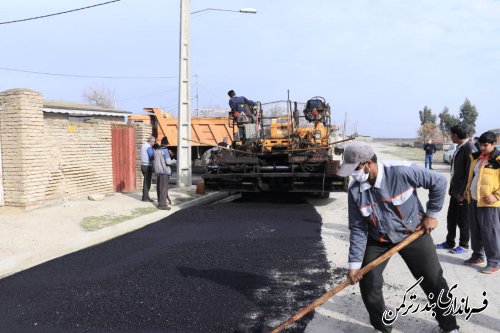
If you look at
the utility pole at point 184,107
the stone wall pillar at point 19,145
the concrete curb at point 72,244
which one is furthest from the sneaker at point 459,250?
the utility pole at point 184,107

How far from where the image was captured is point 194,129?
17.5 meters

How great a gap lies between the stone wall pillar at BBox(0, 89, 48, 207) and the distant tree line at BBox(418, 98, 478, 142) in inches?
1756

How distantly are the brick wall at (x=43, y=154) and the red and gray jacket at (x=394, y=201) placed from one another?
23.1 ft

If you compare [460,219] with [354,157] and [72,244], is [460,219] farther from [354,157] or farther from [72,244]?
[72,244]

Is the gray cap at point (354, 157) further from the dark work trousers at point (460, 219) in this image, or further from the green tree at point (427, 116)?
the green tree at point (427, 116)

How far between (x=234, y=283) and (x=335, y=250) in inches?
73.8

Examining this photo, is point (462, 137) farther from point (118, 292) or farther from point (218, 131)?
point (218, 131)

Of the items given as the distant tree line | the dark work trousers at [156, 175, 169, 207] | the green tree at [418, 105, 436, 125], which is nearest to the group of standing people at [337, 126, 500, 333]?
the dark work trousers at [156, 175, 169, 207]

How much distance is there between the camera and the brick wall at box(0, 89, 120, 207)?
8.19 metres

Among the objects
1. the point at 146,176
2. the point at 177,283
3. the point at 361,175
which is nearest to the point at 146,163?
the point at 146,176

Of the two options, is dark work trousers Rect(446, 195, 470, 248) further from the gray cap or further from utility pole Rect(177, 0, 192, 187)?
utility pole Rect(177, 0, 192, 187)

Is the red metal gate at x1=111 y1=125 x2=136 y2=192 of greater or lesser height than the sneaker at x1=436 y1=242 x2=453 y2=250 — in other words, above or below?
above

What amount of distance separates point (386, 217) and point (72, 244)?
4.78 m

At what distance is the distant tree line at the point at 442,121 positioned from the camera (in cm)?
4962
